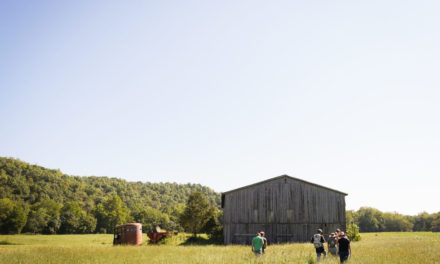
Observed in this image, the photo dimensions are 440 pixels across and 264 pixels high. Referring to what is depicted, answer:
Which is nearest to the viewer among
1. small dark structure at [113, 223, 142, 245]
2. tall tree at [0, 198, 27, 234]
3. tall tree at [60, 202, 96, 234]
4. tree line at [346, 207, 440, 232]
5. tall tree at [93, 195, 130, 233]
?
small dark structure at [113, 223, 142, 245]

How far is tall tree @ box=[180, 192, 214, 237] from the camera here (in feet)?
164

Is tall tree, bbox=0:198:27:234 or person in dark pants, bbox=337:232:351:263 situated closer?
person in dark pants, bbox=337:232:351:263

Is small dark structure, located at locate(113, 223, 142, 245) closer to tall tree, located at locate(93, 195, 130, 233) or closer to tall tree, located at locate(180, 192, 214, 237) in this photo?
tall tree, located at locate(180, 192, 214, 237)

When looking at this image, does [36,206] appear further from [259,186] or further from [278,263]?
[278,263]

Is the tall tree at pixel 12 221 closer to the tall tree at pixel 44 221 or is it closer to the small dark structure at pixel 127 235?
the tall tree at pixel 44 221

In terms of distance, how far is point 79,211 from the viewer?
87.1 meters

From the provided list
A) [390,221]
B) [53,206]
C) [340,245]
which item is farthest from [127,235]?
[390,221]

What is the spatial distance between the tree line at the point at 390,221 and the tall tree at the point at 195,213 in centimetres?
7511

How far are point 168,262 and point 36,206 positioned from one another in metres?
83.3

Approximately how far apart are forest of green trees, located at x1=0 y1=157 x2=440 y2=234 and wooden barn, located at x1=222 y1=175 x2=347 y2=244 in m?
10.6

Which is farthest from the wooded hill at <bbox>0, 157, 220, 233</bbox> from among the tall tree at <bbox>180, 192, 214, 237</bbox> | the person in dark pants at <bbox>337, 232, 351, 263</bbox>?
the person in dark pants at <bbox>337, 232, 351, 263</bbox>

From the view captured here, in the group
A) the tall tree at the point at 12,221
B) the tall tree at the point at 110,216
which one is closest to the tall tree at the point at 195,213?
the tall tree at the point at 12,221

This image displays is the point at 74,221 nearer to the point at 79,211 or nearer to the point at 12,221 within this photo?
the point at 79,211

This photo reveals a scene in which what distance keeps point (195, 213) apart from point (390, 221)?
98.7 metres
